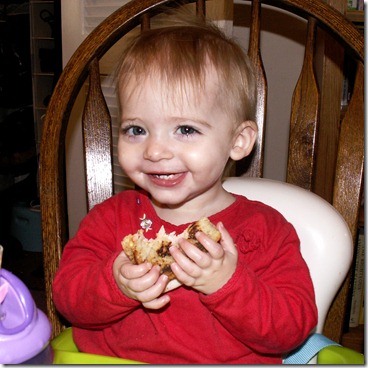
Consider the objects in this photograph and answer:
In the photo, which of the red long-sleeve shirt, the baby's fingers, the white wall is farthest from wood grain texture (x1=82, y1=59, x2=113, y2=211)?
the white wall

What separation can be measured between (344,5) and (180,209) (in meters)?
0.84

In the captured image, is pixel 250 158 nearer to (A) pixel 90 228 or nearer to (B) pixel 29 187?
(A) pixel 90 228

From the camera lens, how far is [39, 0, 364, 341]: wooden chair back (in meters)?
0.88

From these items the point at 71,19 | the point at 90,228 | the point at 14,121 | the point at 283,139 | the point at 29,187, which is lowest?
the point at 29,187

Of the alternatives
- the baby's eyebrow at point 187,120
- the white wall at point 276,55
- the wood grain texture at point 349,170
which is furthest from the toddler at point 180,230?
the white wall at point 276,55

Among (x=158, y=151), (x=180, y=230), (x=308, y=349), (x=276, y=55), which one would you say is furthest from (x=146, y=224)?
(x=276, y=55)

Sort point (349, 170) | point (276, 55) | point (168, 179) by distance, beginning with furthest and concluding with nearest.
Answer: point (276, 55), point (349, 170), point (168, 179)

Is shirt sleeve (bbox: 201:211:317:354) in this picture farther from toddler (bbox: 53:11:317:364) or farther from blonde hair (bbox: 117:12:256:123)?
blonde hair (bbox: 117:12:256:123)

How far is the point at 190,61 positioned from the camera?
2.56 feet

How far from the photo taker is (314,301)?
0.78 meters

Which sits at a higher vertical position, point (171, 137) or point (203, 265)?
point (171, 137)

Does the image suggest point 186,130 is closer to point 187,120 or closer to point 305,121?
point 187,120

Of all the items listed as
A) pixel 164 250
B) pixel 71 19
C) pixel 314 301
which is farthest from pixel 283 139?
pixel 164 250

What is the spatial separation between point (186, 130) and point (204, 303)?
8.6 inches
